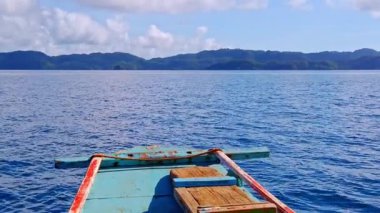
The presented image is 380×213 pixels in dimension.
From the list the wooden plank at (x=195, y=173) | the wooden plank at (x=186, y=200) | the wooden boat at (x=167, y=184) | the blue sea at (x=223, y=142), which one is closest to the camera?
the wooden plank at (x=186, y=200)

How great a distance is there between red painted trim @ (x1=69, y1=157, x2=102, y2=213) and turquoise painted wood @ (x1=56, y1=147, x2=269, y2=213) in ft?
0.90

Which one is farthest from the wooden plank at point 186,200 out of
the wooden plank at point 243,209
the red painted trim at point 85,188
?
the red painted trim at point 85,188

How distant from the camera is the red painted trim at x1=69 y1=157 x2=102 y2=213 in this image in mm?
7887

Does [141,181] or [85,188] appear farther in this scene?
[141,181]

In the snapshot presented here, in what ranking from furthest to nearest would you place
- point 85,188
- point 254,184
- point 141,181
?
point 141,181 → point 254,184 → point 85,188

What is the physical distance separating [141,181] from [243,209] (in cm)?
430

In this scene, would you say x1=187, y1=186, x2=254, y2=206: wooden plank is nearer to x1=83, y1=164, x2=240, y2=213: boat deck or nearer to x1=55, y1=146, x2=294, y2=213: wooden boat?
x1=55, y1=146, x2=294, y2=213: wooden boat

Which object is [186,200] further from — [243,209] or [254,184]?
[254,184]

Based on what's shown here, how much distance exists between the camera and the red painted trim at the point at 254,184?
7.86 metres

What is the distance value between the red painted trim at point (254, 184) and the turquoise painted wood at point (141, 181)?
0.74ft

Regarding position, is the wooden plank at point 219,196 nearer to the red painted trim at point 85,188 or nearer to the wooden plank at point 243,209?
the wooden plank at point 243,209

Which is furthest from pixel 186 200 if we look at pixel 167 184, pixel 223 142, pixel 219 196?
pixel 223 142

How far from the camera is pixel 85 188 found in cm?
909

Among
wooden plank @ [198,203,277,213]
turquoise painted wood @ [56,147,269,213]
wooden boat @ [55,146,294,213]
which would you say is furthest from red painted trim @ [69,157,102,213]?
wooden plank @ [198,203,277,213]
